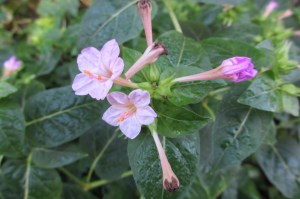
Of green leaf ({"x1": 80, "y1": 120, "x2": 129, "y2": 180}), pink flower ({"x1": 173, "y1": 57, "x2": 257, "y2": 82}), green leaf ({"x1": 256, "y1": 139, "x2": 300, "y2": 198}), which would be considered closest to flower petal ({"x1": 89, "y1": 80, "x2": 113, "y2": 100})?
pink flower ({"x1": 173, "y1": 57, "x2": 257, "y2": 82})

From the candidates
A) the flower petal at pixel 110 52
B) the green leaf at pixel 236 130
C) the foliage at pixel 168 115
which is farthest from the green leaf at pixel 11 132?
the green leaf at pixel 236 130

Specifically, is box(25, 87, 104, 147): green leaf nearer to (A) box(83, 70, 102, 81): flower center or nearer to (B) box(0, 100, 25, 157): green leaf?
(B) box(0, 100, 25, 157): green leaf

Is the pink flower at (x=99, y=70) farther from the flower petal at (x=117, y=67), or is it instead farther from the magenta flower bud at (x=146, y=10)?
the magenta flower bud at (x=146, y=10)

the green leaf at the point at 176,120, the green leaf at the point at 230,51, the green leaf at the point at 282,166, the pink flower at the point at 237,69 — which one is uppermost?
the pink flower at the point at 237,69

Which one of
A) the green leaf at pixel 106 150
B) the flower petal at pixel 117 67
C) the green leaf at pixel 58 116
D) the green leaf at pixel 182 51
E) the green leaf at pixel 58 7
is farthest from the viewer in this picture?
the green leaf at pixel 58 7

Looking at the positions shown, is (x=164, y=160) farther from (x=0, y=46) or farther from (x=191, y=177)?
(x=0, y=46)

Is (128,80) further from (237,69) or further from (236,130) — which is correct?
(236,130)
